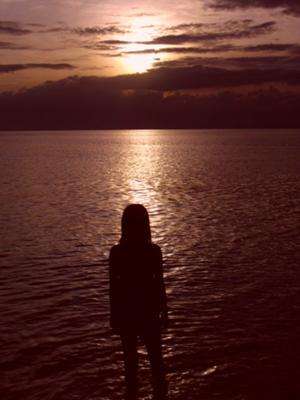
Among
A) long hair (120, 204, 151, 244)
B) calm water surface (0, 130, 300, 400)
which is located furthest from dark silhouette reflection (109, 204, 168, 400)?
calm water surface (0, 130, 300, 400)

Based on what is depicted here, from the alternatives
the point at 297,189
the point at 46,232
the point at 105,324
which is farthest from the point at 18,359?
the point at 297,189

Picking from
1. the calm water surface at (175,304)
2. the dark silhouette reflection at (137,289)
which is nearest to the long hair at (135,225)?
the dark silhouette reflection at (137,289)

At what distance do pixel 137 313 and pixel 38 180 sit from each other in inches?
1939

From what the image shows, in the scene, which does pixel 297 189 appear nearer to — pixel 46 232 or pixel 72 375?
pixel 46 232

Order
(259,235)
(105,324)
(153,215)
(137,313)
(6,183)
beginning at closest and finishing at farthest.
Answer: (137,313), (105,324), (259,235), (153,215), (6,183)

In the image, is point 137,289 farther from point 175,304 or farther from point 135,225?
point 175,304

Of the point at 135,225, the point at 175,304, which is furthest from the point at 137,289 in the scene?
the point at 175,304

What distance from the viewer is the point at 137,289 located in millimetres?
6785

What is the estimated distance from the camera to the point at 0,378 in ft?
32.1

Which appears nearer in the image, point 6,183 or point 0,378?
point 0,378

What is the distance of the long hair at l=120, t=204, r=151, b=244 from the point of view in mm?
6430

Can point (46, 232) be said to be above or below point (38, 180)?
below

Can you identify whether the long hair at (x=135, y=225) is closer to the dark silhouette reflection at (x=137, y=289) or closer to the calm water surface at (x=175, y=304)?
the dark silhouette reflection at (x=137, y=289)

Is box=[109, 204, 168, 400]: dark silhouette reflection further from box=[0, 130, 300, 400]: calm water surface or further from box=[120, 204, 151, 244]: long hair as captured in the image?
box=[0, 130, 300, 400]: calm water surface
